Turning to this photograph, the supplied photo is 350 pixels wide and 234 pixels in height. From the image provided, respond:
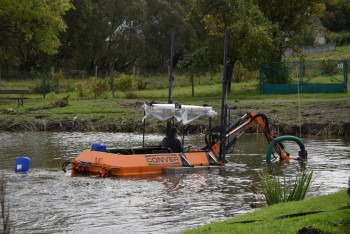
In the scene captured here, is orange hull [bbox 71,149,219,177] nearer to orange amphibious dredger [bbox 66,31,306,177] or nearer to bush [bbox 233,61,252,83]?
orange amphibious dredger [bbox 66,31,306,177]

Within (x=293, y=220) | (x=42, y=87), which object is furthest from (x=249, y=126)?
(x=42, y=87)

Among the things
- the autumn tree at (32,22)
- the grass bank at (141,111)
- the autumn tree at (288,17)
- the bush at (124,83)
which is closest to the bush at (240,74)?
the grass bank at (141,111)

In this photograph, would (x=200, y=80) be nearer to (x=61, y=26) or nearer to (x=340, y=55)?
(x=61, y=26)

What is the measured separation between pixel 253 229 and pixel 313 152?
15.9 meters

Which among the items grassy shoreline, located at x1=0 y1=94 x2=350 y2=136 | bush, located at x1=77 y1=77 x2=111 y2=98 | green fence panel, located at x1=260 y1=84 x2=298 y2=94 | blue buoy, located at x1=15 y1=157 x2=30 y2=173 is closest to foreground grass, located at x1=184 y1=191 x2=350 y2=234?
blue buoy, located at x1=15 y1=157 x2=30 y2=173

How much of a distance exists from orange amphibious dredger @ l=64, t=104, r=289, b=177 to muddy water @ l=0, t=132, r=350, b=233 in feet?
1.45

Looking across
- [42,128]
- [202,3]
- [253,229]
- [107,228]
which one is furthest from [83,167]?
[202,3]

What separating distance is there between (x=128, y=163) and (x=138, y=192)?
2.84 metres

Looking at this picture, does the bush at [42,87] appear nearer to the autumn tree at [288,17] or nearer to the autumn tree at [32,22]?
the autumn tree at [32,22]

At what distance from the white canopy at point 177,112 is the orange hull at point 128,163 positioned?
3.96 feet

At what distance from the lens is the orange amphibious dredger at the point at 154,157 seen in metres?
23.0

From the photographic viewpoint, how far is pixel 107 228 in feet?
51.5

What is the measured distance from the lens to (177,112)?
974 inches

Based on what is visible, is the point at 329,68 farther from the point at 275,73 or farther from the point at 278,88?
the point at 278,88
